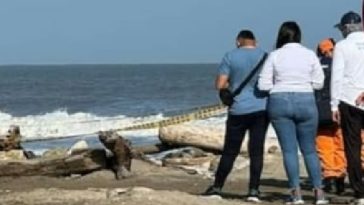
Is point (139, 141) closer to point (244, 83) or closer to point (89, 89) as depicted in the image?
point (244, 83)

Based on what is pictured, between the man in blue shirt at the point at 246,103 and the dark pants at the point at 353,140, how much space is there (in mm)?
843

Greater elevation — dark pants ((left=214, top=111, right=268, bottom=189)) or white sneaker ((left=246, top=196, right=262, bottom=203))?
dark pants ((left=214, top=111, right=268, bottom=189))

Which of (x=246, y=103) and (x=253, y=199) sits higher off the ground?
(x=246, y=103)

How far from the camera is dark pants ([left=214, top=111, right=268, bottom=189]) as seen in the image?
1087 centimetres

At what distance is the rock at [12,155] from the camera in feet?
49.1

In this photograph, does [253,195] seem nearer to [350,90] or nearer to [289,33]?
[350,90]

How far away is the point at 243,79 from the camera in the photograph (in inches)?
425

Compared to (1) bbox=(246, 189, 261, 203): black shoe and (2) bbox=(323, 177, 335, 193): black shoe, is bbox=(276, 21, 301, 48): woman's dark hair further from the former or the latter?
(2) bbox=(323, 177, 335, 193): black shoe

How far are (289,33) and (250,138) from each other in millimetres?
1194

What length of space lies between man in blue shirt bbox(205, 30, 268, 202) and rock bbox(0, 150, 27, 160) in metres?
4.74

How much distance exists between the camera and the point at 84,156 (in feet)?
46.9

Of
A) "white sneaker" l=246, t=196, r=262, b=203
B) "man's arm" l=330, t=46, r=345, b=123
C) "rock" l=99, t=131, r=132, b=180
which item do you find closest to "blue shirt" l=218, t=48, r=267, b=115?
"man's arm" l=330, t=46, r=345, b=123

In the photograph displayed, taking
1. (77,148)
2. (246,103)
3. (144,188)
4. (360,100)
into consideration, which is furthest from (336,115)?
(77,148)

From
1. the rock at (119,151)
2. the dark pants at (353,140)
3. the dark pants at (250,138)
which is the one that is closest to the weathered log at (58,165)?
the rock at (119,151)
